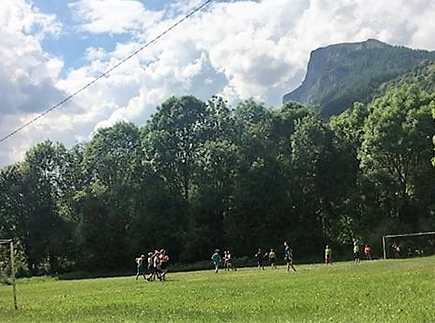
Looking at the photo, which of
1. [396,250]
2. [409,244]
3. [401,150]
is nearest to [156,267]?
[396,250]

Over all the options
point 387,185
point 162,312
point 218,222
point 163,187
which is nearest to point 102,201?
point 163,187

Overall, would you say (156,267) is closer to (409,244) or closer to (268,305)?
(268,305)

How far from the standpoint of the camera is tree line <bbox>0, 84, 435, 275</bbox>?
81.4 m

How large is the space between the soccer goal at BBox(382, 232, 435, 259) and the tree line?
9.60ft

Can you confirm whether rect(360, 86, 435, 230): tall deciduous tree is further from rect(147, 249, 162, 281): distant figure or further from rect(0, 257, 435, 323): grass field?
rect(0, 257, 435, 323): grass field

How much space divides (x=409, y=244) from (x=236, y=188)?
2324 cm

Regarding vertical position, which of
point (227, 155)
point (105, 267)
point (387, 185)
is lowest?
point (105, 267)

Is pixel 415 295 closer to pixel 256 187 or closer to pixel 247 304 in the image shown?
pixel 247 304

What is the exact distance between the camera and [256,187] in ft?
281

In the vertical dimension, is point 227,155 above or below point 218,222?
above

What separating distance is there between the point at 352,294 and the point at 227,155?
210 feet

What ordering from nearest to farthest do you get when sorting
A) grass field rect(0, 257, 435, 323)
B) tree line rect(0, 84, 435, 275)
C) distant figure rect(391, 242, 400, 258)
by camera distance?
grass field rect(0, 257, 435, 323)
distant figure rect(391, 242, 400, 258)
tree line rect(0, 84, 435, 275)

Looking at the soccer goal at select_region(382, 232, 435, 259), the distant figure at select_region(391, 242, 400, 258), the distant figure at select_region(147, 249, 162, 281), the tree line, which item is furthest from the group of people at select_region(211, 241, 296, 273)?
the soccer goal at select_region(382, 232, 435, 259)

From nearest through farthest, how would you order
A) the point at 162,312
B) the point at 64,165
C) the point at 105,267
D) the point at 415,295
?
1. the point at 415,295
2. the point at 162,312
3. the point at 105,267
4. the point at 64,165
